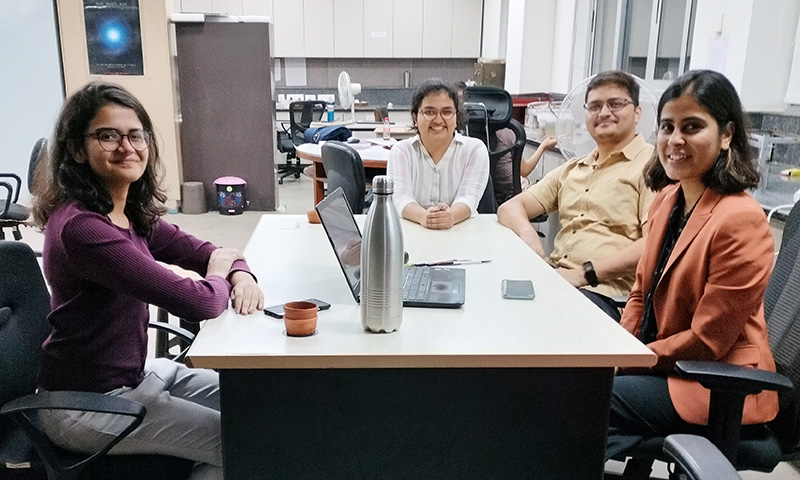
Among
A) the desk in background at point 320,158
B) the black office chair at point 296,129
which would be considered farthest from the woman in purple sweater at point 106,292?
the black office chair at point 296,129

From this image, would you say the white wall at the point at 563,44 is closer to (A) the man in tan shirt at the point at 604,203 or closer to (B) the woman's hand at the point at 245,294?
(A) the man in tan shirt at the point at 604,203

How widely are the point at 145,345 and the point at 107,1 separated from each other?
480cm

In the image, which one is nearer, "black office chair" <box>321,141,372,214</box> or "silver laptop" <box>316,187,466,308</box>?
"silver laptop" <box>316,187,466,308</box>

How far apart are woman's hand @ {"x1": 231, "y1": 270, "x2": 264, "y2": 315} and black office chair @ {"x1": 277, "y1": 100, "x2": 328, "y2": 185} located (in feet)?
18.2

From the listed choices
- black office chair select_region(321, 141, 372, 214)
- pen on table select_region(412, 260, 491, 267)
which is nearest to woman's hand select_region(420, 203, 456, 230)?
pen on table select_region(412, 260, 491, 267)

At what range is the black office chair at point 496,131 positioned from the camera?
4.00 metres

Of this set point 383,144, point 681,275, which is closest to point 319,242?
point 681,275

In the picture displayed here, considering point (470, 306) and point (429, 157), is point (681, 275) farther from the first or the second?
point (429, 157)

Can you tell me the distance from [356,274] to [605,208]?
44.8 inches

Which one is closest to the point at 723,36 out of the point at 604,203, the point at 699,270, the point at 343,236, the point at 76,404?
the point at 604,203

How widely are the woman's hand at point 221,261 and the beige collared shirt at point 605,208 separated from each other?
1.21 metres

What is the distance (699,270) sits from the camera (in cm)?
154

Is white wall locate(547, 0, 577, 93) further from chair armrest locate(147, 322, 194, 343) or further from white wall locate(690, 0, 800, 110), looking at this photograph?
chair armrest locate(147, 322, 194, 343)

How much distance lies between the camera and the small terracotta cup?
135cm
